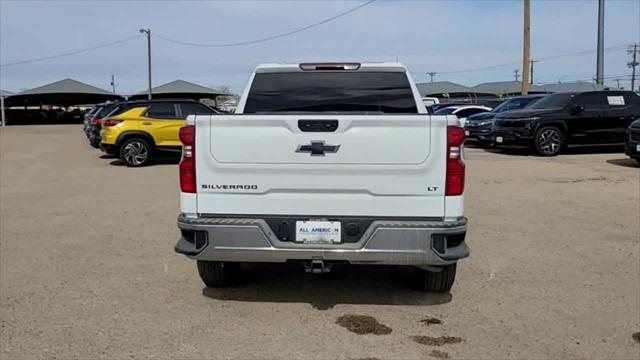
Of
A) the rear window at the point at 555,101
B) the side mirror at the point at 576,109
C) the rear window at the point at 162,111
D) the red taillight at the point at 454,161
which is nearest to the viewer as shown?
the red taillight at the point at 454,161

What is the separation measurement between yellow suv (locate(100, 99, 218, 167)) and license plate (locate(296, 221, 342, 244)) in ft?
38.6

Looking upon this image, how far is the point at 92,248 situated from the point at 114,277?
1.32 m

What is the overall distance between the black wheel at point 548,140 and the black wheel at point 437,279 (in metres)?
13.0

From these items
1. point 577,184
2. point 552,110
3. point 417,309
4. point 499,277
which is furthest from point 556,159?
point 417,309

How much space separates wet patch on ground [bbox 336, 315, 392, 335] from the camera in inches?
181

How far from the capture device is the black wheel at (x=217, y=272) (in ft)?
17.5

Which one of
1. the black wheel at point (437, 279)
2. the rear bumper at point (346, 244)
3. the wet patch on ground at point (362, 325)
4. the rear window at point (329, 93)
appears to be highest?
the rear window at point (329, 93)

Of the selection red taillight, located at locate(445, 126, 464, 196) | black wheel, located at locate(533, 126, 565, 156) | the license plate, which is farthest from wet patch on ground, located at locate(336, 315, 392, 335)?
black wheel, located at locate(533, 126, 565, 156)

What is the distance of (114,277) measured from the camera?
5.98 m

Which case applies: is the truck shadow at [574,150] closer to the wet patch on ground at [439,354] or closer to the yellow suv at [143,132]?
the yellow suv at [143,132]

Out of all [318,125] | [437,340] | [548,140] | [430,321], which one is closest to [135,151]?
[548,140]

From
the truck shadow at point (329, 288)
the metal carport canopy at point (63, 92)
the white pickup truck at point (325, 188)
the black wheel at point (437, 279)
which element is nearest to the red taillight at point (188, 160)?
the white pickup truck at point (325, 188)

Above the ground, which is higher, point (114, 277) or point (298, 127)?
point (298, 127)

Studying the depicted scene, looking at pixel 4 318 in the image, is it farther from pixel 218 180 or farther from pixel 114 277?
pixel 218 180
